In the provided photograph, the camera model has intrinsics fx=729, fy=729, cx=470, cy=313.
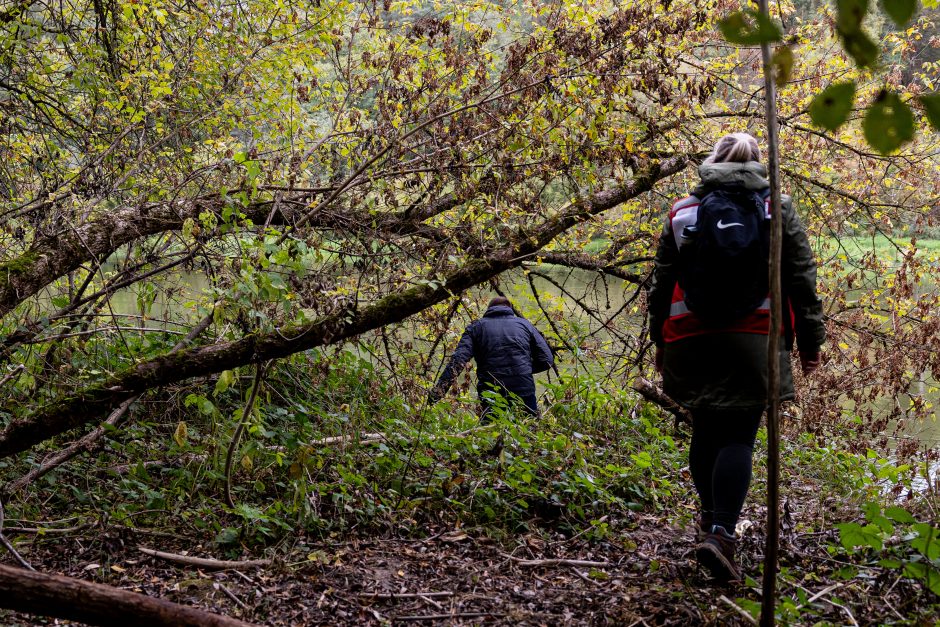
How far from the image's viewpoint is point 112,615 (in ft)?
5.75

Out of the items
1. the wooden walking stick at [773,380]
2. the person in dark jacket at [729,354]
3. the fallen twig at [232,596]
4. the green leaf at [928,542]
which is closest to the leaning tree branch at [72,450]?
the fallen twig at [232,596]

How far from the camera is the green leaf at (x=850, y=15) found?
0.90 metres

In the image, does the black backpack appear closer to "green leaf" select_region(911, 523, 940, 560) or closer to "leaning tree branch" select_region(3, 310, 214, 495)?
"green leaf" select_region(911, 523, 940, 560)

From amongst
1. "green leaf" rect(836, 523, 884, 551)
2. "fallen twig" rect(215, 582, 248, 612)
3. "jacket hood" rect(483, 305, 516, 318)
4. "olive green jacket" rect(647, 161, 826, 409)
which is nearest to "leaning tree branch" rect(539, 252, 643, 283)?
"jacket hood" rect(483, 305, 516, 318)

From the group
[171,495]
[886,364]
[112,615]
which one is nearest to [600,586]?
[112,615]

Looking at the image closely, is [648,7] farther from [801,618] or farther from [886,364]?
[801,618]

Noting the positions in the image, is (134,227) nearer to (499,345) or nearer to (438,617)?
(499,345)

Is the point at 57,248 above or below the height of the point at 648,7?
below

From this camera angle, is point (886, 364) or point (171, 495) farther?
point (886, 364)

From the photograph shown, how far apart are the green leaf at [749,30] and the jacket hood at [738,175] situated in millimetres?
2057

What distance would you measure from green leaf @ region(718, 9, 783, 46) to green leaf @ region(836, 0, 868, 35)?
3.5 inches

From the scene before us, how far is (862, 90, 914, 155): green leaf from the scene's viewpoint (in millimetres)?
872

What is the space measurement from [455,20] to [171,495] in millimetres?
3787

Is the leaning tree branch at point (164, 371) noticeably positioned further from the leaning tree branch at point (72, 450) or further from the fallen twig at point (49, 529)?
A: the fallen twig at point (49, 529)
